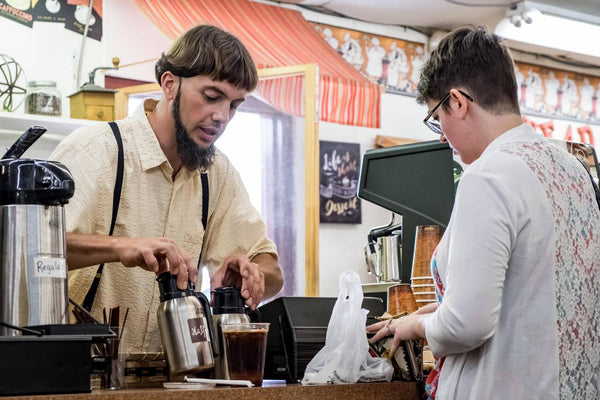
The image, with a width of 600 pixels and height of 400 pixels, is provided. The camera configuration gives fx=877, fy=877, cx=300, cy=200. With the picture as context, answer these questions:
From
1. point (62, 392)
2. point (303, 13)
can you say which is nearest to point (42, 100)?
point (303, 13)

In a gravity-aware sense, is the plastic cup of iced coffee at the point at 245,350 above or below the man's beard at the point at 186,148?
below

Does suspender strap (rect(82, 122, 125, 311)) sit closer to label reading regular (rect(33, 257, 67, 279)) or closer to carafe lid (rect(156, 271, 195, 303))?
carafe lid (rect(156, 271, 195, 303))

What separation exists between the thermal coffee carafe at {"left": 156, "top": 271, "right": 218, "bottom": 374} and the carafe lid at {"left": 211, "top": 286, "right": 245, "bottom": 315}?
15 cm

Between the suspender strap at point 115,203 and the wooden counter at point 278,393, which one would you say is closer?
→ the wooden counter at point 278,393

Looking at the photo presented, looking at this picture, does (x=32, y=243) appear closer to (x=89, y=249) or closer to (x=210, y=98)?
(x=89, y=249)

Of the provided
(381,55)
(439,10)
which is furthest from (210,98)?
(381,55)

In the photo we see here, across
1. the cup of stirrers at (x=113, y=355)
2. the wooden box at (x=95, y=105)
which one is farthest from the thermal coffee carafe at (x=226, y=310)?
the wooden box at (x=95, y=105)

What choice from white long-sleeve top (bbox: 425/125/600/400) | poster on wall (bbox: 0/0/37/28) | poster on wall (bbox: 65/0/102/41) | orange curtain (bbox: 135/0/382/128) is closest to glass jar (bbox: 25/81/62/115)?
poster on wall (bbox: 0/0/37/28)

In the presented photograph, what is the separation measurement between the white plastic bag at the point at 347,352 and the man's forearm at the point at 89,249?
1.62 ft

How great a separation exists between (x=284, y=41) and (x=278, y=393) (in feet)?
14.1

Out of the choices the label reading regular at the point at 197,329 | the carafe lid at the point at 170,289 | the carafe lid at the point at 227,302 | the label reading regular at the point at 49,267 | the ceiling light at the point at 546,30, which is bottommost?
the label reading regular at the point at 197,329

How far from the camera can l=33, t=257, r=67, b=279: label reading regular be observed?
60.2 inches

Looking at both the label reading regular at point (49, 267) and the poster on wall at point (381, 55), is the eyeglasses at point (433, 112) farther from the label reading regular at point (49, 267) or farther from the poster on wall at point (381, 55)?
the poster on wall at point (381, 55)

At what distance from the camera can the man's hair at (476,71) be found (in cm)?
173
